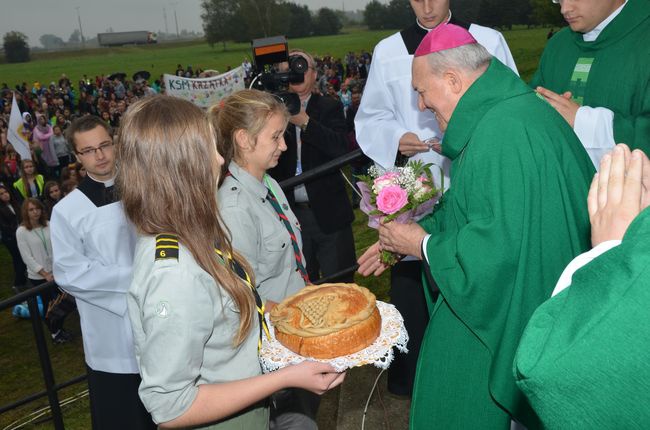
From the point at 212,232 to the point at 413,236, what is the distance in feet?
3.50

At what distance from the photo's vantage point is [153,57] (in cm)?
4709

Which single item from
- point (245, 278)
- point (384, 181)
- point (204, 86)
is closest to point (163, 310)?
point (245, 278)

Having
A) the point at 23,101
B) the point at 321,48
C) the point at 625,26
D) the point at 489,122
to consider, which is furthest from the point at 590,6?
the point at 321,48

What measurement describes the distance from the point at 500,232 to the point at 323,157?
2.70m

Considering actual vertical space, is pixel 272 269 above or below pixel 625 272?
below

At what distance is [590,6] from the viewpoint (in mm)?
3262

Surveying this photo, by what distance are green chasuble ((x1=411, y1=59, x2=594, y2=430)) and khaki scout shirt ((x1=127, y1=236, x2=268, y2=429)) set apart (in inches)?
38.9

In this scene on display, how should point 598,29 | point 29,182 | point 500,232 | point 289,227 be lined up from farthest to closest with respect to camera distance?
point 29,182 → point 598,29 → point 289,227 → point 500,232

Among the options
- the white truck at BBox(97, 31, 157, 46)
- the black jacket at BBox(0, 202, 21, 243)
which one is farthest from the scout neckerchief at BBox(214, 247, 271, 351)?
the white truck at BBox(97, 31, 157, 46)

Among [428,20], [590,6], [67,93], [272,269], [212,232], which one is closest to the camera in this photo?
[212,232]

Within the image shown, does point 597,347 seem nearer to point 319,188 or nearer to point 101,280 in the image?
point 101,280

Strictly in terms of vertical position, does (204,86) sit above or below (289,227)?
below

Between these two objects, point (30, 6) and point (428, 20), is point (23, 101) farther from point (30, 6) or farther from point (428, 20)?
point (428, 20)

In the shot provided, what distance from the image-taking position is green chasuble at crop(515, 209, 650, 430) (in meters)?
0.90
